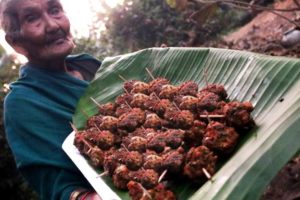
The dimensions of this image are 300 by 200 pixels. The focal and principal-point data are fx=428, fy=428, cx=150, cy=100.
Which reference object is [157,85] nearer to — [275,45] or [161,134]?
[161,134]

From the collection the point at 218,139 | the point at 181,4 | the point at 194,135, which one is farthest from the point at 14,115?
the point at 181,4

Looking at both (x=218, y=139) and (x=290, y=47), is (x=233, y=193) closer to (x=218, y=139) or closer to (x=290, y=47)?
(x=218, y=139)

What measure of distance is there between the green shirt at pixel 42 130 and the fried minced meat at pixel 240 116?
1076 mm

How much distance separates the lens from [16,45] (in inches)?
105

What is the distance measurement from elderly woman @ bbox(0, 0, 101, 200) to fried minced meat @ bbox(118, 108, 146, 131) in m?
0.40

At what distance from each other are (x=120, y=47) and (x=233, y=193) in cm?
751

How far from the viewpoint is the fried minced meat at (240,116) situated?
5.43 feet

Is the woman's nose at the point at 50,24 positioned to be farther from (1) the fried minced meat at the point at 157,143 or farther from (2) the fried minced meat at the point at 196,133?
(2) the fried minced meat at the point at 196,133

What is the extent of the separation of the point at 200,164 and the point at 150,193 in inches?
9.0

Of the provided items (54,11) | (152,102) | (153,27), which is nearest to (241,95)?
(152,102)

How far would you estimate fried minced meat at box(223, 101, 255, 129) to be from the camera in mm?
1654

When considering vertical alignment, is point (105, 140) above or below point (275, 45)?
above

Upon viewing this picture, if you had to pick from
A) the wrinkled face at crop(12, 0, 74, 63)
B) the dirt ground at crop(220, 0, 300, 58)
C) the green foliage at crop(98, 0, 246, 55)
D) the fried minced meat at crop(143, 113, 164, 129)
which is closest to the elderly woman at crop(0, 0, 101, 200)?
the wrinkled face at crop(12, 0, 74, 63)

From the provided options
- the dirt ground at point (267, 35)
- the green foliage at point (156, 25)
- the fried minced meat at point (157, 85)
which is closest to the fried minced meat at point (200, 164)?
the fried minced meat at point (157, 85)
